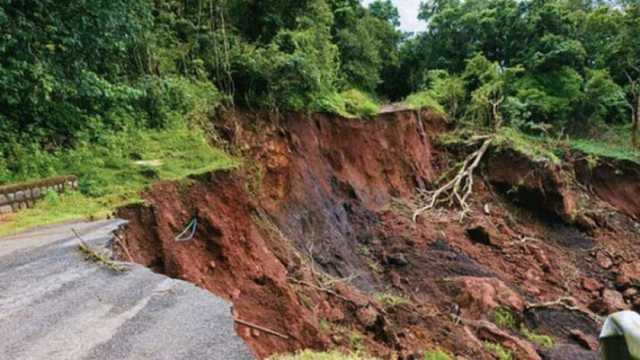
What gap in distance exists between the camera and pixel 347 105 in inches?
460

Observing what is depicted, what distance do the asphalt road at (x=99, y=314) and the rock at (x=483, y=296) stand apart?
6.43 m

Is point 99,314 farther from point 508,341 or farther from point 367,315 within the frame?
point 508,341

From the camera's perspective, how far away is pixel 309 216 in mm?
8938

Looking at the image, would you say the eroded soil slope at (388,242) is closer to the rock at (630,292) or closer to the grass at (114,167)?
the rock at (630,292)

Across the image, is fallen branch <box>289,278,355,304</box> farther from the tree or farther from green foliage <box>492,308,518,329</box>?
the tree

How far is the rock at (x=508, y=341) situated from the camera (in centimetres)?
727

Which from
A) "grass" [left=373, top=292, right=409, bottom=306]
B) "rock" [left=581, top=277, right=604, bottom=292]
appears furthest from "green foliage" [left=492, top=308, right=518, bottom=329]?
"rock" [left=581, top=277, right=604, bottom=292]

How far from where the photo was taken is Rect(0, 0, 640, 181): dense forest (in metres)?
5.99

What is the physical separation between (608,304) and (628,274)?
7.40ft

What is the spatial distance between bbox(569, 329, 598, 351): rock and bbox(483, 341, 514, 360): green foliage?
2.10 meters

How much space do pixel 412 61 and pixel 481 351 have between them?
16397mm

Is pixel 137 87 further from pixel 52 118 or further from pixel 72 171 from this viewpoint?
pixel 72 171

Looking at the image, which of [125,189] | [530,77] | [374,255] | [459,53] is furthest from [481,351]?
[459,53]

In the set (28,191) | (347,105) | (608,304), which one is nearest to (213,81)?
(347,105)
